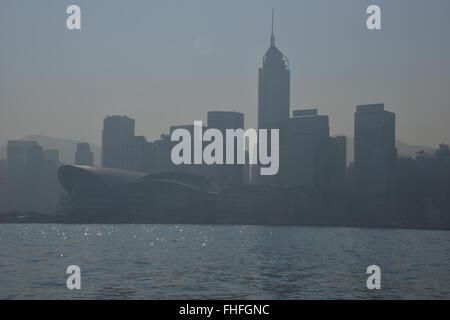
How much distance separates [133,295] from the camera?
36.8 metres

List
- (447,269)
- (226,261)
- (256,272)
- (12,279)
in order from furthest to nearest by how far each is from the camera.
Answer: (226,261)
(447,269)
(256,272)
(12,279)

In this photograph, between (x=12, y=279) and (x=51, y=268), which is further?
(x=51, y=268)

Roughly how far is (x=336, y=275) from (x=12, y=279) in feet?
82.7

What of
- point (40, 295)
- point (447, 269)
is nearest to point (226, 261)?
point (447, 269)
